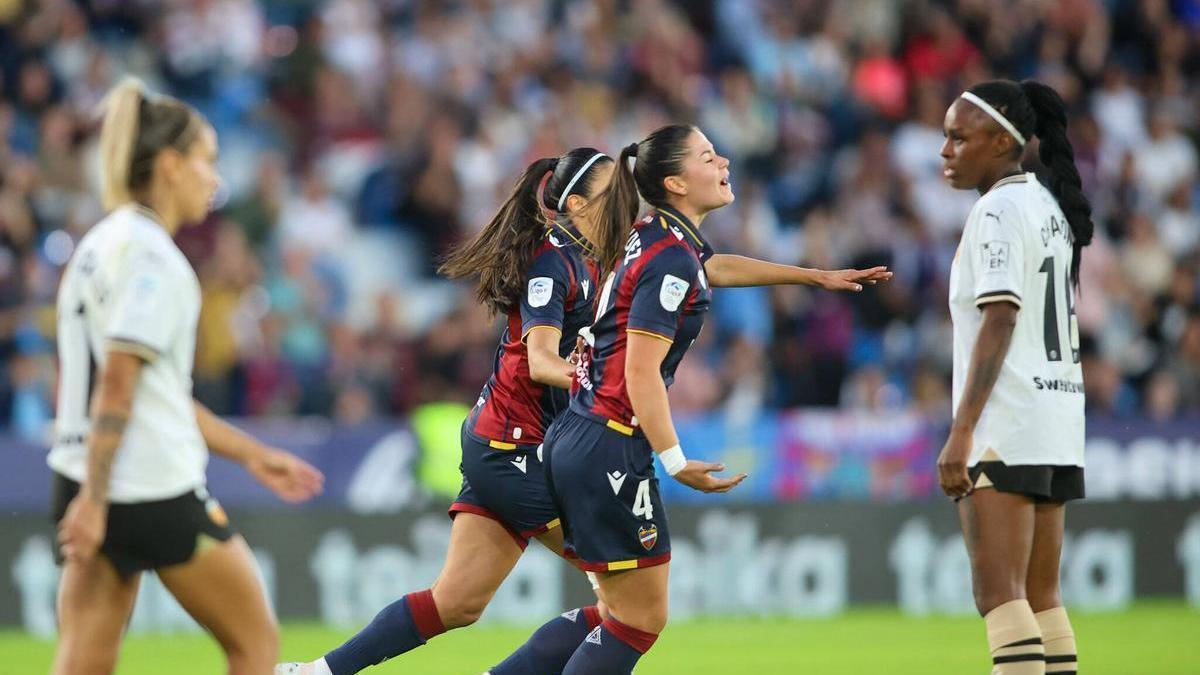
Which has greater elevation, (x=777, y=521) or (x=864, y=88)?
(x=864, y=88)

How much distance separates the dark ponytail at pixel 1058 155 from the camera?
6277 millimetres

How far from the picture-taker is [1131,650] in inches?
403

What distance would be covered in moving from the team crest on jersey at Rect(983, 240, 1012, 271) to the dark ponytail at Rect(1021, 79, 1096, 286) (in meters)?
0.52

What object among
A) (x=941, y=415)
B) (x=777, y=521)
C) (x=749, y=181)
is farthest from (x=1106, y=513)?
(x=749, y=181)

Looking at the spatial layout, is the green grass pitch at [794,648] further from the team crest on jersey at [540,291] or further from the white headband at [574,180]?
the white headband at [574,180]

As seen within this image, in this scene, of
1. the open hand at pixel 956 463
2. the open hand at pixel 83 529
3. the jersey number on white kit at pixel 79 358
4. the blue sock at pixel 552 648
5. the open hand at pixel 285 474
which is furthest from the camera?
the blue sock at pixel 552 648

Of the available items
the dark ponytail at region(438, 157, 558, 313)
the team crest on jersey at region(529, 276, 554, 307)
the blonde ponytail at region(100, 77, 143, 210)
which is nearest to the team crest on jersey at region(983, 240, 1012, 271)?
the team crest on jersey at region(529, 276, 554, 307)

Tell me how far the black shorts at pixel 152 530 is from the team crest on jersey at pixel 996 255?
2.84m

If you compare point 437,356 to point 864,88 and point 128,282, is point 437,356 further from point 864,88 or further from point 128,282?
point 128,282

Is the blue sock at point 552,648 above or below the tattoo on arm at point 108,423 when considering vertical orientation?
below

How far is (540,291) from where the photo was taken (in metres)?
6.70

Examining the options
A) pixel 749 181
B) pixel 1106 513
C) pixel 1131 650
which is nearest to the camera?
pixel 1131 650

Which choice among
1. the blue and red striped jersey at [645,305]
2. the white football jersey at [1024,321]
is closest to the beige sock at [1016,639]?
the white football jersey at [1024,321]

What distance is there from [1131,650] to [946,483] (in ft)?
16.7
